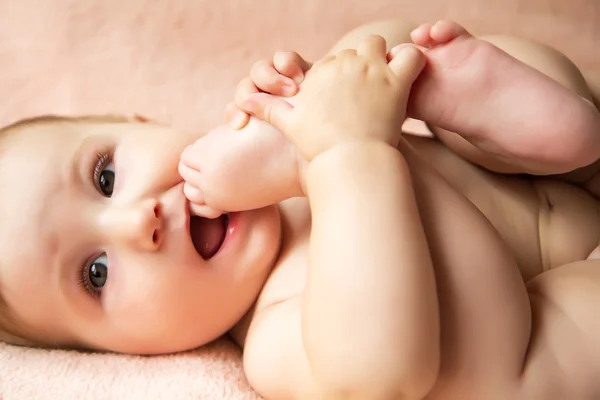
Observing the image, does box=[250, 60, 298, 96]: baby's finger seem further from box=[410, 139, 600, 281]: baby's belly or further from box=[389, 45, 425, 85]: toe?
box=[410, 139, 600, 281]: baby's belly

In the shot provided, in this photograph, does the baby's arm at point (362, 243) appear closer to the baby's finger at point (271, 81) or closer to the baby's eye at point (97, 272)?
the baby's finger at point (271, 81)

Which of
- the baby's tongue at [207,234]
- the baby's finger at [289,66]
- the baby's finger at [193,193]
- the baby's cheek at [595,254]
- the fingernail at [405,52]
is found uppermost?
the fingernail at [405,52]

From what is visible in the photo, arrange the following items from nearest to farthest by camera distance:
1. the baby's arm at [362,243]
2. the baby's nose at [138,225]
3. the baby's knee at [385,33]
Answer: the baby's arm at [362,243]
the baby's nose at [138,225]
the baby's knee at [385,33]

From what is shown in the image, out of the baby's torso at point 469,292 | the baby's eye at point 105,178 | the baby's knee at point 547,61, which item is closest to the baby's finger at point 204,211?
the baby's eye at point 105,178

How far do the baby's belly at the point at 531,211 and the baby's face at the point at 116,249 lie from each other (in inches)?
10.7

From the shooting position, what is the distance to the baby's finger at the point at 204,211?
0.85 metres

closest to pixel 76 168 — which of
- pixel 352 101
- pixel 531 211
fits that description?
pixel 352 101

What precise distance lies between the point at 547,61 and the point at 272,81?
1.37 feet

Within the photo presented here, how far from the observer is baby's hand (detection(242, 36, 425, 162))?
66 centimetres

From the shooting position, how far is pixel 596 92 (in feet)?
3.28

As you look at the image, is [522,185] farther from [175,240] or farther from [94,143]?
[94,143]

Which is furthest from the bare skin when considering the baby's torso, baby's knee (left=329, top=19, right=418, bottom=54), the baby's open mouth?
baby's knee (left=329, top=19, right=418, bottom=54)

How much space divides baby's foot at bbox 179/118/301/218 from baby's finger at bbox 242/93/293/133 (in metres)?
0.02

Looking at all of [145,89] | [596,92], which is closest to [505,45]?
[596,92]
